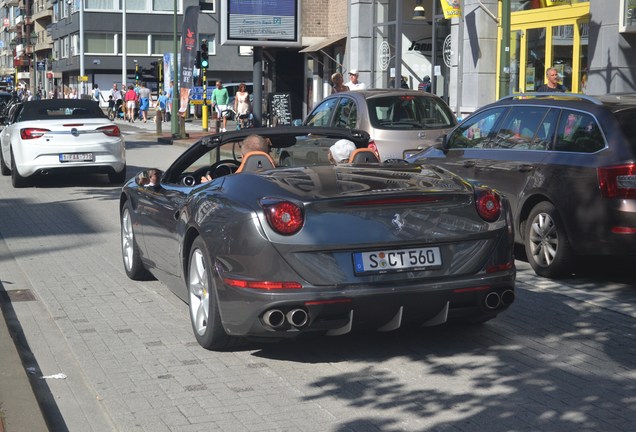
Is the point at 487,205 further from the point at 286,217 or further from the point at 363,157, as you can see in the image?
the point at 363,157

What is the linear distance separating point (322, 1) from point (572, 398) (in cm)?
3114

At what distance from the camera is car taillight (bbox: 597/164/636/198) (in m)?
8.65

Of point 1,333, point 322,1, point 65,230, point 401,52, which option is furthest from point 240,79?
point 1,333

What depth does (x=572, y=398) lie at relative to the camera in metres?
5.66

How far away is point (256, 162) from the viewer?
7.27 meters

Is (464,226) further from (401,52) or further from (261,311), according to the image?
(401,52)

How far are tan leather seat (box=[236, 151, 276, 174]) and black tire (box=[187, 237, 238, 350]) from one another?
2.36 ft

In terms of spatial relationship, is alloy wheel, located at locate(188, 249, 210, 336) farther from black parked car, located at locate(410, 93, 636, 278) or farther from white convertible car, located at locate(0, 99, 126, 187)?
white convertible car, located at locate(0, 99, 126, 187)

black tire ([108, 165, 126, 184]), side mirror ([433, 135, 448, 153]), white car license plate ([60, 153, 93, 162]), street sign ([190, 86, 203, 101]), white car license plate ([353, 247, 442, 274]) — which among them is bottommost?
black tire ([108, 165, 126, 184])

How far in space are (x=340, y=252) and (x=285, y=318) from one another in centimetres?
49

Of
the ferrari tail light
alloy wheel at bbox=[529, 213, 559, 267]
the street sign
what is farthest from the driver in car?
the street sign

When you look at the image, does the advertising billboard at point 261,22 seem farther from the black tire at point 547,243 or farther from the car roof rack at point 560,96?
the black tire at point 547,243

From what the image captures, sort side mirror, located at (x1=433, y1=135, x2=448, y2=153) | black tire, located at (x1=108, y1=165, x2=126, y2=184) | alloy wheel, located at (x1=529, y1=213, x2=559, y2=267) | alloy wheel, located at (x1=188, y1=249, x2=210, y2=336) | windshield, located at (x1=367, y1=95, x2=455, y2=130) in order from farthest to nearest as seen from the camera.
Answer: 1. black tire, located at (x1=108, y1=165, x2=126, y2=184)
2. windshield, located at (x1=367, y1=95, x2=455, y2=130)
3. side mirror, located at (x1=433, y1=135, x2=448, y2=153)
4. alloy wheel, located at (x1=529, y1=213, x2=559, y2=267)
5. alloy wheel, located at (x1=188, y1=249, x2=210, y2=336)

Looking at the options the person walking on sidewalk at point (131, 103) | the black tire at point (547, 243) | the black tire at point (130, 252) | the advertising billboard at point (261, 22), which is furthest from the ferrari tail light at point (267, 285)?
the person walking on sidewalk at point (131, 103)
